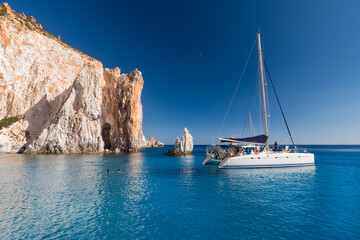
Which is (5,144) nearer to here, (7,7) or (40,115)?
(40,115)

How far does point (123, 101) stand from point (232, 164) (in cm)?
5235

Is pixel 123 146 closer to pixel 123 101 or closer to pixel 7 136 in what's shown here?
pixel 123 101

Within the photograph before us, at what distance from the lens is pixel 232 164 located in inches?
842

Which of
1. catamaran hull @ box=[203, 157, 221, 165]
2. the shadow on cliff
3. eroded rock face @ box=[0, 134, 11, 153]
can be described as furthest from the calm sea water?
the shadow on cliff

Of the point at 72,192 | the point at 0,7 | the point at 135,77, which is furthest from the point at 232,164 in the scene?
the point at 0,7

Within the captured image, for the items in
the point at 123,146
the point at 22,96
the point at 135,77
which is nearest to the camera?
the point at 22,96

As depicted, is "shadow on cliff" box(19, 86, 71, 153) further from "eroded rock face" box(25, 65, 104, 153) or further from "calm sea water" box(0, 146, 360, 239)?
"calm sea water" box(0, 146, 360, 239)

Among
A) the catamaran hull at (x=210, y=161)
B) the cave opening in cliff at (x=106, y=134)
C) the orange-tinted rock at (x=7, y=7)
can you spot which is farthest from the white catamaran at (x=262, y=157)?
the orange-tinted rock at (x=7, y=7)

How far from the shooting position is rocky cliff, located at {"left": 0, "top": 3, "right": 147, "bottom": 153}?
45.6 meters

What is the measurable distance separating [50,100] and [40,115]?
5484mm

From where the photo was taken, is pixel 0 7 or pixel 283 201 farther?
pixel 0 7

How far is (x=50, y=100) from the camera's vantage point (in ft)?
176

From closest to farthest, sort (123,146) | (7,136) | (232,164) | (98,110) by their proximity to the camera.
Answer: (232,164) < (7,136) < (98,110) < (123,146)

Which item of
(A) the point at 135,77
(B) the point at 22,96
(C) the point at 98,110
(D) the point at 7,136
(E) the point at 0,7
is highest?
(E) the point at 0,7
